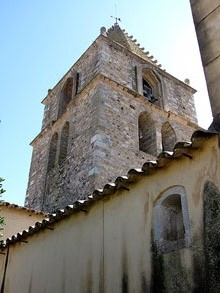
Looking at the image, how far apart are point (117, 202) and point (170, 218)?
0.94 metres

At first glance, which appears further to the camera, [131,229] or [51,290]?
[51,290]

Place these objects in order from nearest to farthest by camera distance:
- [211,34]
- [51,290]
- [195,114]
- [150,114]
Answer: [211,34] → [51,290] → [150,114] → [195,114]

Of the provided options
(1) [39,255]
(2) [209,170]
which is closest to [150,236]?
(2) [209,170]

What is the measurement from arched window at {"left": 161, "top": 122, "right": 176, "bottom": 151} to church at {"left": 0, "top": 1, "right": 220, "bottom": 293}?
0.13 feet

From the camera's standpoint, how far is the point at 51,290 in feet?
19.0

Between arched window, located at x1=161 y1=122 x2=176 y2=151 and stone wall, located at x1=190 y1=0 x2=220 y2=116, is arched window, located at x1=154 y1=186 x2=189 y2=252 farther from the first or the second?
arched window, located at x1=161 y1=122 x2=176 y2=151

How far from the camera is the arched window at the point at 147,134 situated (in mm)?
12290

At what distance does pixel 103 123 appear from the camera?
36.1 feet

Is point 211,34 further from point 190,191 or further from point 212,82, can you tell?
point 190,191

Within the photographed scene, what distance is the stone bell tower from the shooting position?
10594 millimetres

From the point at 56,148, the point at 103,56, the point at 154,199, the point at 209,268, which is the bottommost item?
the point at 209,268

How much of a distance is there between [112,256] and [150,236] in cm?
74

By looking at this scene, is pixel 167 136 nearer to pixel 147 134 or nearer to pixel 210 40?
pixel 147 134

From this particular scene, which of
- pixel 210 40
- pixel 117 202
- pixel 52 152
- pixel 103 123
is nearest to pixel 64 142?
pixel 52 152
